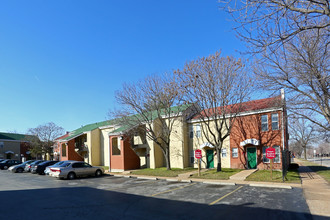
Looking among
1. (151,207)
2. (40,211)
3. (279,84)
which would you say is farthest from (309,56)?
(40,211)

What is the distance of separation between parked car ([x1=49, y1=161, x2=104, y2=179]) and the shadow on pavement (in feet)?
29.4

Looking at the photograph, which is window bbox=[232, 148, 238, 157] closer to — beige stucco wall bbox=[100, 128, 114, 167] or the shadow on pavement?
the shadow on pavement

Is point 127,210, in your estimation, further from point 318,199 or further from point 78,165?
point 78,165

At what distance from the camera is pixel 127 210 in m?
8.76

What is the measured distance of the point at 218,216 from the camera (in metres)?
7.85

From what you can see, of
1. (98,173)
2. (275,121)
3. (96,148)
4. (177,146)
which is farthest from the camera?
(96,148)

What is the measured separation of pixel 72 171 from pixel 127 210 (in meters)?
13.7

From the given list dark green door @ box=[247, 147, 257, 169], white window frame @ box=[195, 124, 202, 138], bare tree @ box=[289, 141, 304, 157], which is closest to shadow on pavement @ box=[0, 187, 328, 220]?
dark green door @ box=[247, 147, 257, 169]

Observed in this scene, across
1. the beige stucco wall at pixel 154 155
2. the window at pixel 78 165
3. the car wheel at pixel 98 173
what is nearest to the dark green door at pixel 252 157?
the beige stucco wall at pixel 154 155

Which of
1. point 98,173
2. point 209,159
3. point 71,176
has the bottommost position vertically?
point 98,173

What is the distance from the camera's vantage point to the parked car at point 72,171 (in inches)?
788

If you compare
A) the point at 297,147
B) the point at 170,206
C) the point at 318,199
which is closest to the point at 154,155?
the point at 170,206

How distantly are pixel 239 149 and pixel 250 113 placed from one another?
11.8 ft

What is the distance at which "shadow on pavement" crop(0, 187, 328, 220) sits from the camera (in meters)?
7.90
